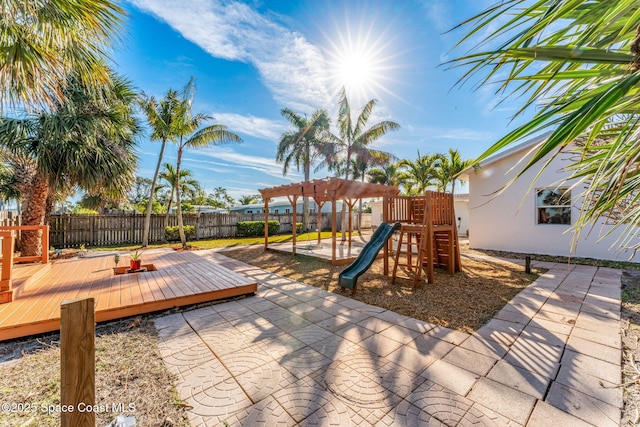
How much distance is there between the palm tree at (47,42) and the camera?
2678mm

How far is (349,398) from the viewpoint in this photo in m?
2.13

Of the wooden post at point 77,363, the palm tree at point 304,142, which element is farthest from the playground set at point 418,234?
the palm tree at point 304,142

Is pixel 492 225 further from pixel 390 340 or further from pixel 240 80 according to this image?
pixel 240 80

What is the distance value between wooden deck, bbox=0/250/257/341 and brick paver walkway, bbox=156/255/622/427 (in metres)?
0.39

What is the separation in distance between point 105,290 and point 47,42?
3.46 meters

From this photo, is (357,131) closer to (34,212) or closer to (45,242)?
(34,212)

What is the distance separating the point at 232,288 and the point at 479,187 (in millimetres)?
9961

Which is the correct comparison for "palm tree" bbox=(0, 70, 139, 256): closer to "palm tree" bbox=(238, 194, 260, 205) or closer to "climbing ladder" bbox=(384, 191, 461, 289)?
"climbing ladder" bbox=(384, 191, 461, 289)

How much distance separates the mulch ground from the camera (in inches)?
154

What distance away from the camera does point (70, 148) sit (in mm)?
6348

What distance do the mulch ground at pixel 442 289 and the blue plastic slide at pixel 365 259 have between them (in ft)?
0.81

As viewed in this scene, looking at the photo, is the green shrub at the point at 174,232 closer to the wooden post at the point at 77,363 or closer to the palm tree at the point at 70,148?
the palm tree at the point at 70,148

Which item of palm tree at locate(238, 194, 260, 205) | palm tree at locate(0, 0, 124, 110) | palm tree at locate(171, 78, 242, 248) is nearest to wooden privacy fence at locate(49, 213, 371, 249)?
palm tree at locate(171, 78, 242, 248)

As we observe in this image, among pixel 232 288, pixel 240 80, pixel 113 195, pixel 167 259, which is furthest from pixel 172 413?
pixel 240 80
